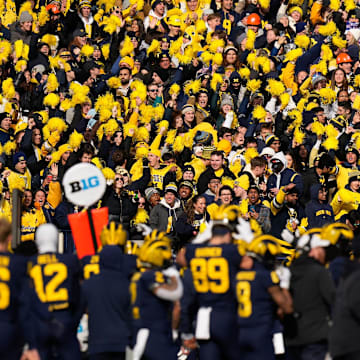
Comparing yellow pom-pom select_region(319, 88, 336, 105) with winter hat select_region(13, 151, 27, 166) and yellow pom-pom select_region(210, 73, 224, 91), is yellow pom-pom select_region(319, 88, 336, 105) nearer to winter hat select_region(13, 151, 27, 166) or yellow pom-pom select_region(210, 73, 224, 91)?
yellow pom-pom select_region(210, 73, 224, 91)

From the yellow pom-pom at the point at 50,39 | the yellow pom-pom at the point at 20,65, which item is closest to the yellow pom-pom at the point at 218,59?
the yellow pom-pom at the point at 50,39

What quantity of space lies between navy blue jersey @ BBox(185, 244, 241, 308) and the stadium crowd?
1cm

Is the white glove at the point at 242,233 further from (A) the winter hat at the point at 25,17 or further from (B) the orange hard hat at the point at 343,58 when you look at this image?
(A) the winter hat at the point at 25,17

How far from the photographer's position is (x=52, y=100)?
1747 centimetres

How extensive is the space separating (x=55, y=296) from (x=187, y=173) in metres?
5.71

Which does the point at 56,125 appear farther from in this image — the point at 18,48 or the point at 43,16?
the point at 43,16

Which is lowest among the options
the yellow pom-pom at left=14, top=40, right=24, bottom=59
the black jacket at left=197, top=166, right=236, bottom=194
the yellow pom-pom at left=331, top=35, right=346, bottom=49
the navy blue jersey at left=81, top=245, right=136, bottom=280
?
Result: the navy blue jersey at left=81, top=245, right=136, bottom=280

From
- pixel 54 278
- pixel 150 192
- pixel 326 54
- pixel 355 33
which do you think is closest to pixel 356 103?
pixel 326 54

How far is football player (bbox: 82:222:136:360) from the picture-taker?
30.3 ft

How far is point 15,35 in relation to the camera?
19125mm

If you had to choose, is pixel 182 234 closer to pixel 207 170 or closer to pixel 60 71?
pixel 207 170

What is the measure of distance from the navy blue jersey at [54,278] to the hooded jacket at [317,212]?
5169 mm

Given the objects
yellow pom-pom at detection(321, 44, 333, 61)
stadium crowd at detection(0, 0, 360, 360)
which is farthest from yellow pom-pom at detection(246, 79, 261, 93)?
yellow pom-pom at detection(321, 44, 333, 61)

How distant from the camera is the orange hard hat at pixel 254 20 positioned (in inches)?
752
